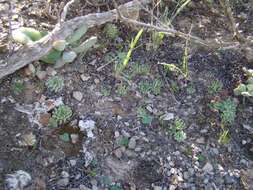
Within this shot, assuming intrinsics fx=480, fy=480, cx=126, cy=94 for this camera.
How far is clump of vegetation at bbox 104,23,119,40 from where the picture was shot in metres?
2.66

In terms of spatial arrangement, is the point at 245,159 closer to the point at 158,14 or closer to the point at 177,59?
the point at 177,59

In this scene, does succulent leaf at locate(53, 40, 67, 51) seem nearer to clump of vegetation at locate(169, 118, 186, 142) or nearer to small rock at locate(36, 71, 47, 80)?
small rock at locate(36, 71, 47, 80)

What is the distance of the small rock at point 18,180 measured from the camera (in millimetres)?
2090

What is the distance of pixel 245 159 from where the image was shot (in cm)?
241

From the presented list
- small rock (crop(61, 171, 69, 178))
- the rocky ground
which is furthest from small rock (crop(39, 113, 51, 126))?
small rock (crop(61, 171, 69, 178))

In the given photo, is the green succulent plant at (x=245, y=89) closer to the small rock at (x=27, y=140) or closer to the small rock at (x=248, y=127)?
the small rock at (x=248, y=127)

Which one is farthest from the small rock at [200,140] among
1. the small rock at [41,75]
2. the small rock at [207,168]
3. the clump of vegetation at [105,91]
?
the small rock at [41,75]

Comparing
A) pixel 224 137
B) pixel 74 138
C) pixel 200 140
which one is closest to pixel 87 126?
pixel 74 138

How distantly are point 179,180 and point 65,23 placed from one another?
99 centimetres

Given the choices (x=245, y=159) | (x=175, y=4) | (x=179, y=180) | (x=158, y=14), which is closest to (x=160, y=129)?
(x=179, y=180)

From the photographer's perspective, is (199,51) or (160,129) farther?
(199,51)

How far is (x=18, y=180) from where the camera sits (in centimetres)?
210

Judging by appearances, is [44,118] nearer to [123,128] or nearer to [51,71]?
[51,71]

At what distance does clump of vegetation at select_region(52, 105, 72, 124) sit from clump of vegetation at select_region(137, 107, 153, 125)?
351 mm
